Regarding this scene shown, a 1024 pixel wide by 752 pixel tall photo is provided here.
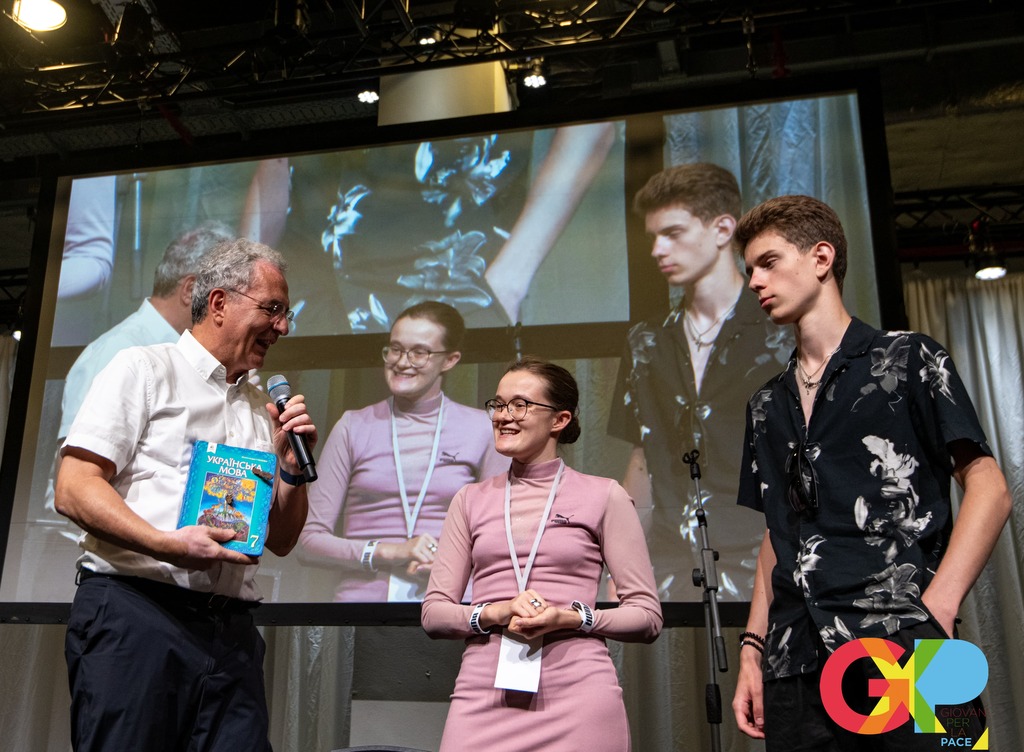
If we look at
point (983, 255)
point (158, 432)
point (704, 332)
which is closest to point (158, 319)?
point (704, 332)

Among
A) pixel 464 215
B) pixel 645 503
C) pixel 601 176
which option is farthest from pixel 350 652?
pixel 601 176

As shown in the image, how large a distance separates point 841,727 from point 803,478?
0.43m

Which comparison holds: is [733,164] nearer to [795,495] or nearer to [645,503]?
[645,503]

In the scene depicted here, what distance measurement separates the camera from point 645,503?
3.82m

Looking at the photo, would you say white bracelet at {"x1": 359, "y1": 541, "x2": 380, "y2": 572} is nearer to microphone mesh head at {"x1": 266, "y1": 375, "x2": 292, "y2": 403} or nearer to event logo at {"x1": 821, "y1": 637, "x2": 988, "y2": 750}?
microphone mesh head at {"x1": 266, "y1": 375, "x2": 292, "y2": 403}

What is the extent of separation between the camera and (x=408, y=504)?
12.9 ft

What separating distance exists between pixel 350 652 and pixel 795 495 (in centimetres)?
392

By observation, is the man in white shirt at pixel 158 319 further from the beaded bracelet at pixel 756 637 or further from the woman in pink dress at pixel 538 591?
the beaded bracelet at pixel 756 637

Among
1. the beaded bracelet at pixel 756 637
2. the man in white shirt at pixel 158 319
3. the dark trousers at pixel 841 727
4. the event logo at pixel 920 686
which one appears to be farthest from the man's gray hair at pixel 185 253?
the event logo at pixel 920 686

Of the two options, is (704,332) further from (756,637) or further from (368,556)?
(756,637)

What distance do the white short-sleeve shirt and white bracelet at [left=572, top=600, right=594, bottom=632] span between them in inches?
27.4

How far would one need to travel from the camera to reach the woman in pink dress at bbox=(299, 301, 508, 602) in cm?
386

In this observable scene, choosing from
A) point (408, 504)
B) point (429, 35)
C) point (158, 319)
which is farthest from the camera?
point (429, 35)

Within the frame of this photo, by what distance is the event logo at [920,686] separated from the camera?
142 cm
